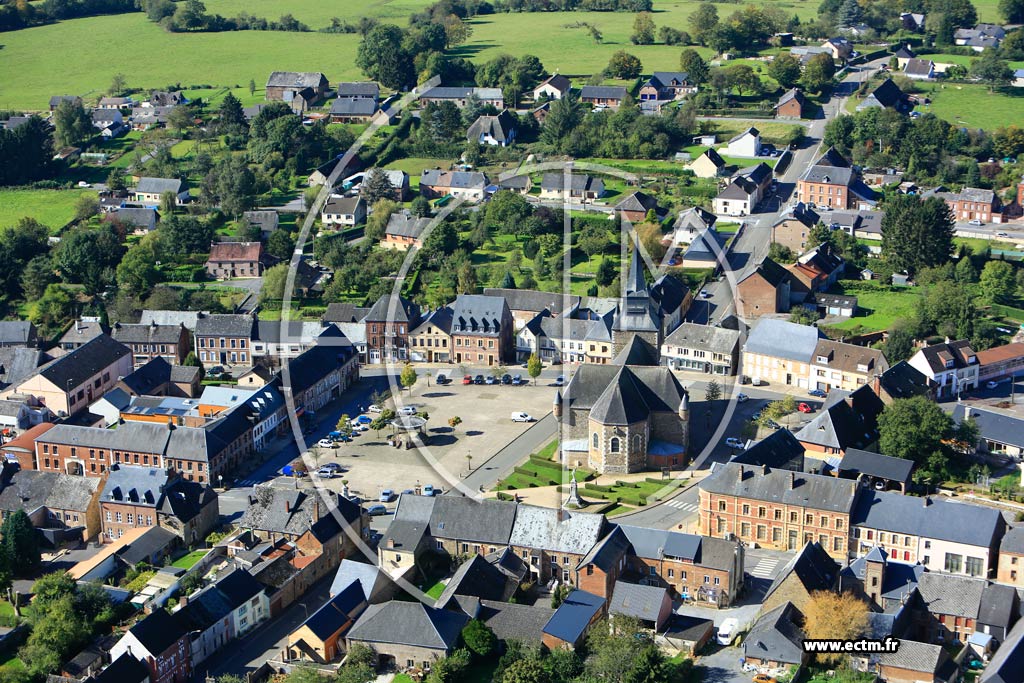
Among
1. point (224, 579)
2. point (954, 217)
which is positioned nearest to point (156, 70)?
→ point (954, 217)

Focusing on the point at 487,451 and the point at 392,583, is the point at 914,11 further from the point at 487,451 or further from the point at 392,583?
the point at 392,583

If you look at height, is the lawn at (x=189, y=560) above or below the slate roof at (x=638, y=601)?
below

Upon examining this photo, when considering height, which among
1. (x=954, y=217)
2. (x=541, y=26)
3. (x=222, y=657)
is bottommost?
(x=222, y=657)

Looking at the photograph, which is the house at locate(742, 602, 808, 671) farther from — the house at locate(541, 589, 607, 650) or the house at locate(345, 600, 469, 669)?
the house at locate(345, 600, 469, 669)

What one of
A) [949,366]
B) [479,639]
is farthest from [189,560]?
[949,366]

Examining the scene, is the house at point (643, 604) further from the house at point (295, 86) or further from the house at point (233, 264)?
the house at point (295, 86)

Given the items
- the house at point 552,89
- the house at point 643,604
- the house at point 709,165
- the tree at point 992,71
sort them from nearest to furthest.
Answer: the house at point 643,604 → the house at point 709,165 → the tree at point 992,71 → the house at point 552,89

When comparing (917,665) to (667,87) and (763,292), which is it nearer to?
(763,292)

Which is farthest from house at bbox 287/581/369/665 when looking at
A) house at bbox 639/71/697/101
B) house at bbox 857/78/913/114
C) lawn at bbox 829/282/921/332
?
house at bbox 639/71/697/101

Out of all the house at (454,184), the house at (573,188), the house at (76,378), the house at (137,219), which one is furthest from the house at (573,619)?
the house at (137,219)
